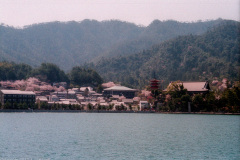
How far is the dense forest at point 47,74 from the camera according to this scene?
15625 cm

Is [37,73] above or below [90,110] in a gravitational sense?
above

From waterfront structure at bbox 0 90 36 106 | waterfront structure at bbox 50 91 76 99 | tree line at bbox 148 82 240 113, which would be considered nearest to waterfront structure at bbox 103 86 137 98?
waterfront structure at bbox 50 91 76 99

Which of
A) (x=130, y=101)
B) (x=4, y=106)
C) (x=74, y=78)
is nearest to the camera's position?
(x=4, y=106)

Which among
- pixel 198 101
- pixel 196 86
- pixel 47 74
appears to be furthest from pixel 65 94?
pixel 198 101

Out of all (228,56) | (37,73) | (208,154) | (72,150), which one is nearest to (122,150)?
(72,150)

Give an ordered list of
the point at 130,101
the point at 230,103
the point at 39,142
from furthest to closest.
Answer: the point at 130,101, the point at 230,103, the point at 39,142

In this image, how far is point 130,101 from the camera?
14162 centimetres

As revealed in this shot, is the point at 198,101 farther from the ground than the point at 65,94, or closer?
closer

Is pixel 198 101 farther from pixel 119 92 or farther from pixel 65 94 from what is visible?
pixel 65 94

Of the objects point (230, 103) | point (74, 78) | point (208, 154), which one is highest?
point (74, 78)

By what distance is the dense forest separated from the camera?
6152 inches

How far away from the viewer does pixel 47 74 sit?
162250 mm

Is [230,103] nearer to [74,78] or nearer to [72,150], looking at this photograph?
[72,150]

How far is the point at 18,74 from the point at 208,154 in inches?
5310
